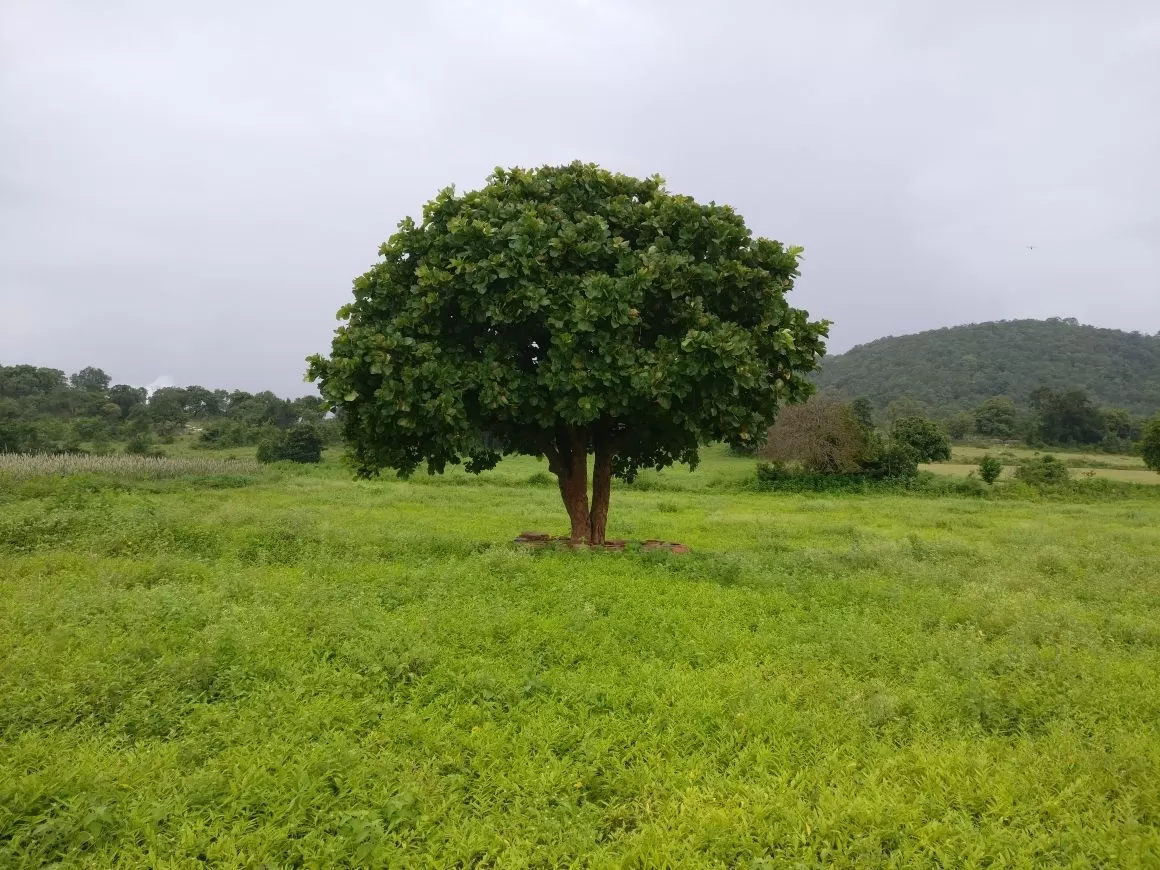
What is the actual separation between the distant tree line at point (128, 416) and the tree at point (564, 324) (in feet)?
115

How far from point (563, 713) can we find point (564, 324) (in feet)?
21.4

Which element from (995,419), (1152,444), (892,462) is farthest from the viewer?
(995,419)

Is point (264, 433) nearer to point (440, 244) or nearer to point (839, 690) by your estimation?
point (440, 244)

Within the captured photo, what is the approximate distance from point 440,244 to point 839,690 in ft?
28.9

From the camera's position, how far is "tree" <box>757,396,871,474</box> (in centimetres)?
3712

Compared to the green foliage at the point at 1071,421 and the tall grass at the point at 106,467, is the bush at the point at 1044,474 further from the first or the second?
the tall grass at the point at 106,467

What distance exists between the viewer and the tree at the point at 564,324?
1070cm

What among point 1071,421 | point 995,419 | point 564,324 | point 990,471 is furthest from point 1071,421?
point 564,324

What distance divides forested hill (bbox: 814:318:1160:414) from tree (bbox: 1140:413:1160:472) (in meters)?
43.6

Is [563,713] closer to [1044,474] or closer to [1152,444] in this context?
[1044,474]

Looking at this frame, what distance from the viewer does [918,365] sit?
102812 mm

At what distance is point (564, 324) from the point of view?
1098cm

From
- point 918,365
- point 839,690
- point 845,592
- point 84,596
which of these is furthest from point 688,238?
point 918,365

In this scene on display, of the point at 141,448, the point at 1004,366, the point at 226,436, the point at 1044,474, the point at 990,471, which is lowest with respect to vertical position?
the point at 1044,474
